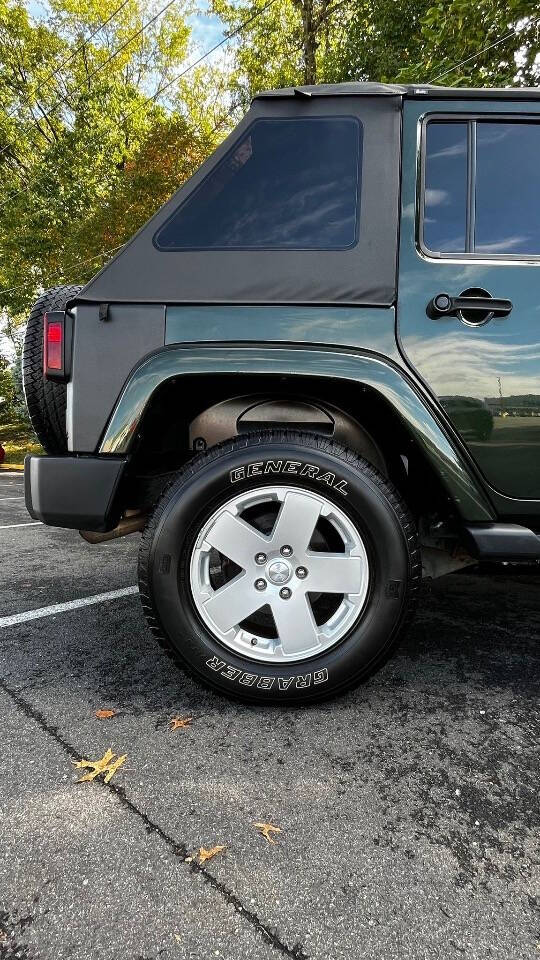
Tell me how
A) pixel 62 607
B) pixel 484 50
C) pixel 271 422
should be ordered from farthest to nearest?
pixel 484 50 → pixel 62 607 → pixel 271 422

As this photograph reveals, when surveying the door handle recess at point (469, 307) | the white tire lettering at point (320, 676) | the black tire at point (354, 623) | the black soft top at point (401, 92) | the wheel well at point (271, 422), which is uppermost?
→ the black soft top at point (401, 92)

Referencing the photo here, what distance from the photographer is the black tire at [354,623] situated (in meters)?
1.80

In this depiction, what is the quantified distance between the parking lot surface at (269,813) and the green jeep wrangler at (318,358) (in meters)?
0.25

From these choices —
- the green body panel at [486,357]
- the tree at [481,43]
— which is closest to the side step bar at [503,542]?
the green body panel at [486,357]

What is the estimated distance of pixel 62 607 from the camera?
2.83 meters

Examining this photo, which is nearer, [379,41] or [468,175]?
[468,175]

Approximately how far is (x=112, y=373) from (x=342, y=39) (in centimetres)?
1612

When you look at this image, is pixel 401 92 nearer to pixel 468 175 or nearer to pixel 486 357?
pixel 468 175

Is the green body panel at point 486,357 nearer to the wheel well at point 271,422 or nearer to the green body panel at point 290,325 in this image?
the green body panel at point 290,325

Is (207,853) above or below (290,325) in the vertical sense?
below

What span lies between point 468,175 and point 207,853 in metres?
2.18

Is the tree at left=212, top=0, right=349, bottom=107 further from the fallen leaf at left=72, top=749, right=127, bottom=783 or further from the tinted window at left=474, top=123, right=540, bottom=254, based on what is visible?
the fallen leaf at left=72, top=749, right=127, bottom=783

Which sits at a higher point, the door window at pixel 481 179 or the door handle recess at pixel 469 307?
the door window at pixel 481 179

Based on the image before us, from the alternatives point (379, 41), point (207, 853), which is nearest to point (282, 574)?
point (207, 853)
